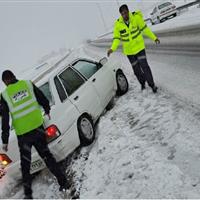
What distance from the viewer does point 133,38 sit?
25.3 ft

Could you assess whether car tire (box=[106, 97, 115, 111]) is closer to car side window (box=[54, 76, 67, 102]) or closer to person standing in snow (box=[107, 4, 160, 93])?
person standing in snow (box=[107, 4, 160, 93])

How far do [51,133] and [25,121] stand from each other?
57 centimetres

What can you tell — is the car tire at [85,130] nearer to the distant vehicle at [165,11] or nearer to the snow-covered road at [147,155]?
the snow-covered road at [147,155]

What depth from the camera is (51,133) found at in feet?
17.3

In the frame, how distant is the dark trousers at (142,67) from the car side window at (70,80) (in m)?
1.54

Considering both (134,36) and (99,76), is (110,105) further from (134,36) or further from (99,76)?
(134,36)

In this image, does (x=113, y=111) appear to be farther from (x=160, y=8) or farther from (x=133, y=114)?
(x=160, y=8)

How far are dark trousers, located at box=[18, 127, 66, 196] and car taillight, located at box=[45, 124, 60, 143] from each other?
0.80 ft

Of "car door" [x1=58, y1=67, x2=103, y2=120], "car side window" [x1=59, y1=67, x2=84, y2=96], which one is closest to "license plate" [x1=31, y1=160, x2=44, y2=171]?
"car door" [x1=58, y1=67, x2=103, y2=120]

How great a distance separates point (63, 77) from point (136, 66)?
2186 millimetres

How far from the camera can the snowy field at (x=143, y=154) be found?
408 cm

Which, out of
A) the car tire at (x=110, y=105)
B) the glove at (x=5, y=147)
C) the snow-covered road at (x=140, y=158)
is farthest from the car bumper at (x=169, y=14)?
the glove at (x=5, y=147)

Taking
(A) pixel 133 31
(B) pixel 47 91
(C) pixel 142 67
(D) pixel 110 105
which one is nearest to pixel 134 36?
(A) pixel 133 31

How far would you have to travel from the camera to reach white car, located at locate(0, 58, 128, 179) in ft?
17.5
